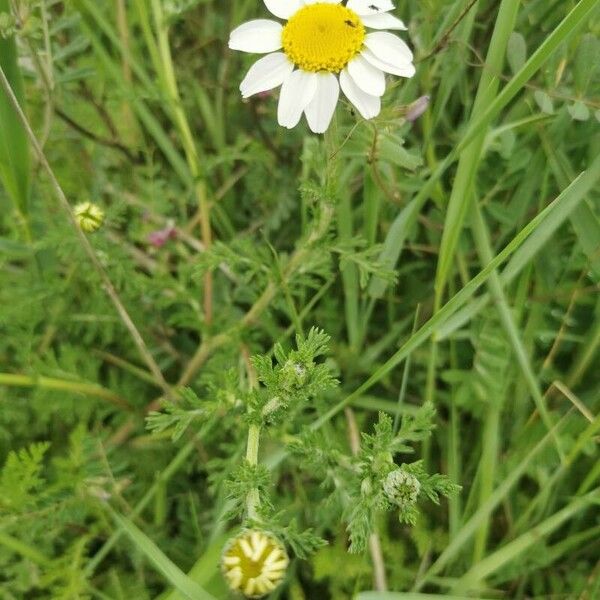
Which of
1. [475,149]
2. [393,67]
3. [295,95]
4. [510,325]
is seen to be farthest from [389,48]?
[510,325]

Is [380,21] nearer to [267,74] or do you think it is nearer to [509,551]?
[267,74]

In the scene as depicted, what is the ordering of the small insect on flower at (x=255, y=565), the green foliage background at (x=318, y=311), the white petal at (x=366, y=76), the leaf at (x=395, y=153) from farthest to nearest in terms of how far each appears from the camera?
the green foliage background at (x=318, y=311), the leaf at (x=395, y=153), the white petal at (x=366, y=76), the small insect on flower at (x=255, y=565)

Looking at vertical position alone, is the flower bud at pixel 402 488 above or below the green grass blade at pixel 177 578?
above

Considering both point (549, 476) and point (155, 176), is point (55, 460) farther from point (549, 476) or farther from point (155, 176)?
point (549, 476)

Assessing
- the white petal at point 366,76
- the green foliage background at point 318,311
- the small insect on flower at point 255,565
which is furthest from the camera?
the green foliage background at point 318,311

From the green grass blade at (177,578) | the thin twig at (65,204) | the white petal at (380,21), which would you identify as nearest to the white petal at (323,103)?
the white petal at (380,21)

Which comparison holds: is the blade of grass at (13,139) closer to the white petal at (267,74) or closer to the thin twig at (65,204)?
the thin twig at (65,204)

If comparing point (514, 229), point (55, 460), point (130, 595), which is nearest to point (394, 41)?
point (514, 229)

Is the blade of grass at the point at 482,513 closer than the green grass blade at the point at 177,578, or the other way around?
the green grass blade at the point at 177,578
